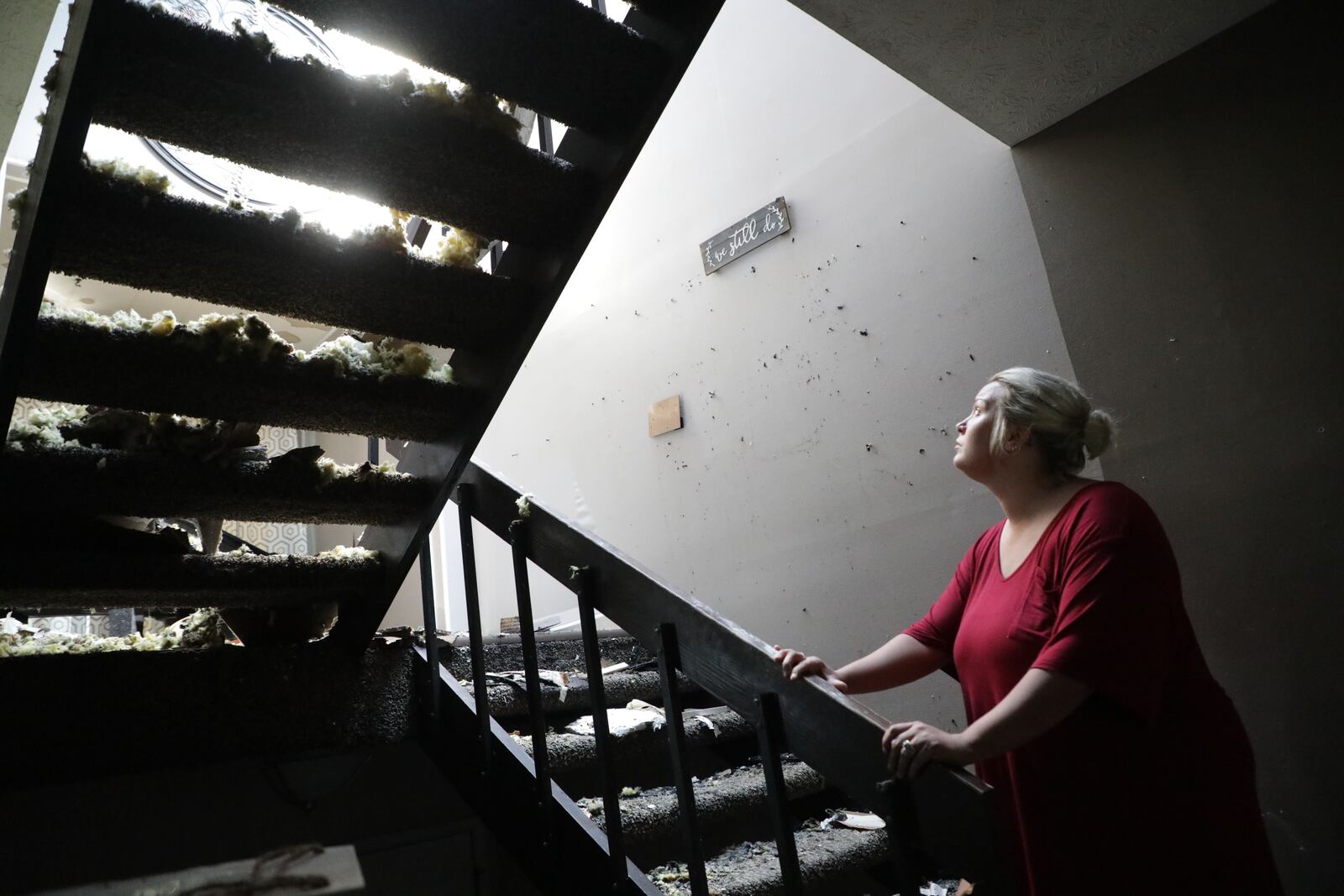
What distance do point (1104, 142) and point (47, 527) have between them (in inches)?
109

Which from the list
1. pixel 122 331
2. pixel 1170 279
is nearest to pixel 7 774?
pixel 122 331

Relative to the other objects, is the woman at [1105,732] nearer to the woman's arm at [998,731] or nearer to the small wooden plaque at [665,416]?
the woman's arm at [998,731]

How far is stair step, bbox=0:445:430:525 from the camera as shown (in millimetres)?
1587

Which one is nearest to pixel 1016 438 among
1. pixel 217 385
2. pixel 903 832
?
pixel 903 832

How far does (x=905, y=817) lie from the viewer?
1236 mm

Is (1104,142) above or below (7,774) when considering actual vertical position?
above

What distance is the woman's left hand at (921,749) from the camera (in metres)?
1.21

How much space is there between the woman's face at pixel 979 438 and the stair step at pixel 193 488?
1246 mm

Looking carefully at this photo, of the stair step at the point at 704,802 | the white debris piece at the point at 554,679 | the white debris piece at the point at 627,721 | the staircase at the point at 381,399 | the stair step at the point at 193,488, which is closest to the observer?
the staircase at the point at 381,399

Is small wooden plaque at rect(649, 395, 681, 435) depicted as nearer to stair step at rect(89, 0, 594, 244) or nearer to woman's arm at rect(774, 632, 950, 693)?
stair step at rect(89, 0, 594, 244)

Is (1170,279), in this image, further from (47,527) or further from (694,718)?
(47,527)

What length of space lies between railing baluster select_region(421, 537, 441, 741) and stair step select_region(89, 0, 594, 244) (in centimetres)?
88

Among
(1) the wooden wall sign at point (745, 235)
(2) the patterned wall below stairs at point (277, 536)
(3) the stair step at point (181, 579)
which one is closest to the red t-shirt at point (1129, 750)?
(3) the stair step at point (181, 579)

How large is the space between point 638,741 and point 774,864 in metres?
0.49
